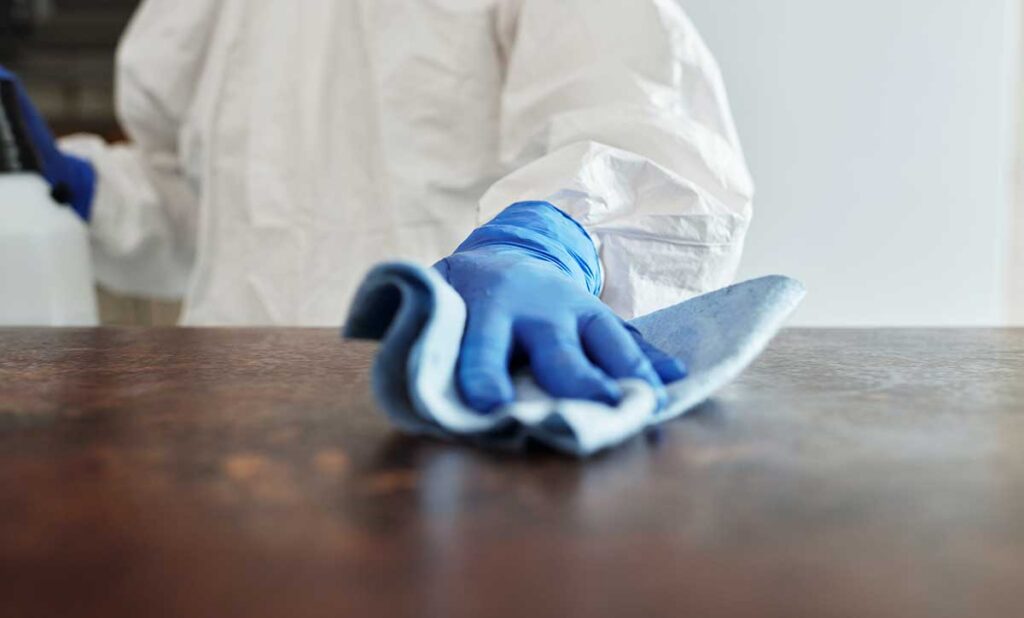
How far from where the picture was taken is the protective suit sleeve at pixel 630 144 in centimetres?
98

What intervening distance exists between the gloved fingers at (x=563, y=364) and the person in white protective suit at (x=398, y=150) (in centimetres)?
21

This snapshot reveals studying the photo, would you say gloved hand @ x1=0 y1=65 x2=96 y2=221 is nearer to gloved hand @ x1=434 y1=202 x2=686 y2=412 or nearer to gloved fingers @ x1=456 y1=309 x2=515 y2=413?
gloved hand @ x1=434 y1=202 x2=686 y2=412

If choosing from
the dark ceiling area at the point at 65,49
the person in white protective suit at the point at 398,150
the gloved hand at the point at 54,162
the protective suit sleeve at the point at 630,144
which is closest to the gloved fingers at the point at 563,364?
the person in white protective suit at the point at 398,150

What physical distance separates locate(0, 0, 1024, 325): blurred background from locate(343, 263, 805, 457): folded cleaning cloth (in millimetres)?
937

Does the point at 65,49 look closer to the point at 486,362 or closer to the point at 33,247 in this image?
the point at 33,247

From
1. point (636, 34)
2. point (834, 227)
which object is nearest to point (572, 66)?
point (636, 34)

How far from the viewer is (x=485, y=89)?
4.58ft

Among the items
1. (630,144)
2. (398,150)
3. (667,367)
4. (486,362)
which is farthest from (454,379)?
(398,150)

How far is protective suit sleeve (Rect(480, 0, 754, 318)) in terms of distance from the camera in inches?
38.4

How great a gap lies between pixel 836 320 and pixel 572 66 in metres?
0.59

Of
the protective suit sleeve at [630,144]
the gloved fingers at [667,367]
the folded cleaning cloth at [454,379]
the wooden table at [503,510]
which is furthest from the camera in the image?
the protective suit sleeve at [630,144]

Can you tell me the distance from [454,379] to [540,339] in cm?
5

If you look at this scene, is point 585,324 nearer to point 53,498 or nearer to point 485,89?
point 53,498

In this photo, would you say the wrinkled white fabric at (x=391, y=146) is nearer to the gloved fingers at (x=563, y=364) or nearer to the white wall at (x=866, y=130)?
the white wall at (x=866, y=130)
